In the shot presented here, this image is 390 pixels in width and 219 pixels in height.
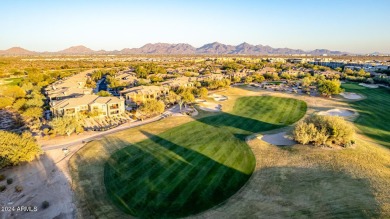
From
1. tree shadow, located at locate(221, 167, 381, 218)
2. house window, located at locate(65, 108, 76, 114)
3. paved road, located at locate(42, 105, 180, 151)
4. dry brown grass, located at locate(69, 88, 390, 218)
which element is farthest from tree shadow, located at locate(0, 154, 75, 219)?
house window, located at locate(65, 108, 76, 114)

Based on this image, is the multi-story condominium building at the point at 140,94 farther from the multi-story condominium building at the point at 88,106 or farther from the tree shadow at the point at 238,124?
the tree shadow at the point at 238,124

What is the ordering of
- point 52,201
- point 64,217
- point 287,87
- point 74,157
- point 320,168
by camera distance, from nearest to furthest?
point 64,217, point 52,201, point 320,168, point 74,157, point 287,87

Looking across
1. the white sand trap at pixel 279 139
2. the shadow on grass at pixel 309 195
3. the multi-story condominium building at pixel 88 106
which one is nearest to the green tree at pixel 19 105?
the multi-story condominium building at pixel 88 106

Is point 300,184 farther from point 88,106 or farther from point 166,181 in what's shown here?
point 88,106

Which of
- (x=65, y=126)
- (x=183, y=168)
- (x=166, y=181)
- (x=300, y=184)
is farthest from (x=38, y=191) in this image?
(x=300, y=184)

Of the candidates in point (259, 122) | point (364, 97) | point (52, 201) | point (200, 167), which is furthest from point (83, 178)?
point (364, 97)

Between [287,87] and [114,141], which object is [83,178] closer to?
[114,141]
